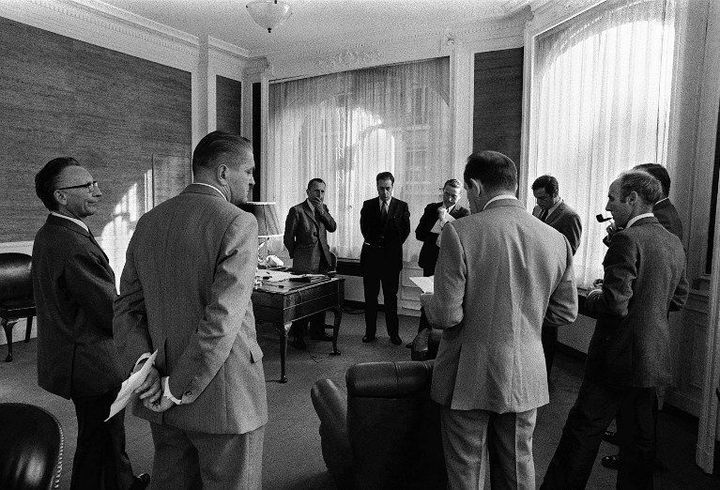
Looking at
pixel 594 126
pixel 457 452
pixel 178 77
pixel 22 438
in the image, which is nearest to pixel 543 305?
pixel 457 452

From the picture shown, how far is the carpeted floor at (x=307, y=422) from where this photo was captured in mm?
2598

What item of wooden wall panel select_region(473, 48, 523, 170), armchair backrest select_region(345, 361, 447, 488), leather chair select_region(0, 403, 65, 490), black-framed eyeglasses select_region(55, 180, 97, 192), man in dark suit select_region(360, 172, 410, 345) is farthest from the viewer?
wooden wall panel select_region(473, 48, 523, 170)

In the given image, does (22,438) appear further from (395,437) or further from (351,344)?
(351,344)

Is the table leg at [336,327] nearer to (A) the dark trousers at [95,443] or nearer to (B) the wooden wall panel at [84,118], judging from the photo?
(A) the dark trousers at [95,443]

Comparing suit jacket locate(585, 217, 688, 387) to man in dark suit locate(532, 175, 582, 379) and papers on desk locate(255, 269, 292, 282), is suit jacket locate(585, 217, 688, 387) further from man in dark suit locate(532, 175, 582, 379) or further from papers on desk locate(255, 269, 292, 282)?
papers on desk locate(255, 269, 292, 282)

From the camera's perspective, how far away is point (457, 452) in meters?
1.78

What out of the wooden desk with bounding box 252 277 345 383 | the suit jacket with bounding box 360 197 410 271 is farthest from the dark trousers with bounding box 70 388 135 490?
the suit jacket with bounding box 360 197 410 271

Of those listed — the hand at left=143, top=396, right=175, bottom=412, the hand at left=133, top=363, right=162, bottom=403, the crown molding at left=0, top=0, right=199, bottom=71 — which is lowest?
the hand at left=143, top=396, right=175, bottom=412

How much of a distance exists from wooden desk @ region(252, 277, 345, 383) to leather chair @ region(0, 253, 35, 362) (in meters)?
2.17

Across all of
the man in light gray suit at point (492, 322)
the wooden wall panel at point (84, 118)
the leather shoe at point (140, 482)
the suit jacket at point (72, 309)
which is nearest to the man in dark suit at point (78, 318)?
the suit jacket at point (72, 309)

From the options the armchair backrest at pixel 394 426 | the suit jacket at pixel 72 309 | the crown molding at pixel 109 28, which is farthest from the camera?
the crown molding at pixel 109 28

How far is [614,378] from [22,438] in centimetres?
203

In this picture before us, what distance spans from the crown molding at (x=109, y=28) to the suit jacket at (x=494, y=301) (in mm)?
5124

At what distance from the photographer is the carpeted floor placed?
260cm
